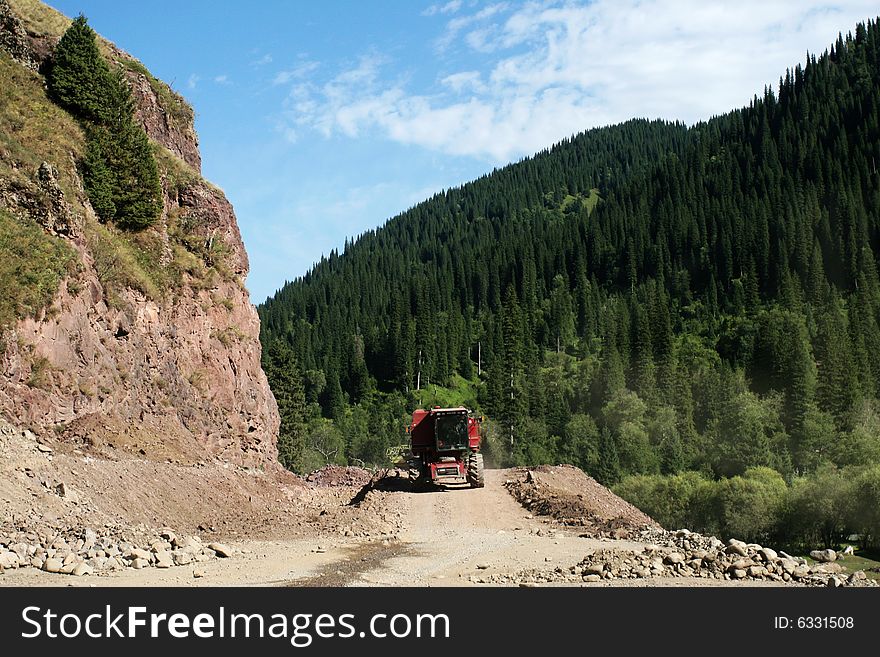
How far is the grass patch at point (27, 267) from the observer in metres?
Result: 22.6

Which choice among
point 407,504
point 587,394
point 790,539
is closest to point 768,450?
point 790,539

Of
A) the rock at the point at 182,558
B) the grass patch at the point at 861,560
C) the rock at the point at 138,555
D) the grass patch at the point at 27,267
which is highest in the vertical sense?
the grass patch at the point at 27,267

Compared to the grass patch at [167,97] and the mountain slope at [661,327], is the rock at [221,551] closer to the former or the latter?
the grass patch at [167,97]

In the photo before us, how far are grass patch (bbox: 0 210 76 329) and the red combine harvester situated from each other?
57.4 feet

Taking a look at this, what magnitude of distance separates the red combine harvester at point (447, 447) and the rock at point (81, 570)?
21.2 metres

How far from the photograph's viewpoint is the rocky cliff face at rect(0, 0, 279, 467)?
23.5 m

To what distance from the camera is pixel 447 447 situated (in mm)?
34406

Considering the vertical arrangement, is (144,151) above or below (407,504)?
above

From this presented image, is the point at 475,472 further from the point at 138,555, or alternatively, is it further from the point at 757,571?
the point at 138,555

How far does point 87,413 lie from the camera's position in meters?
24.5

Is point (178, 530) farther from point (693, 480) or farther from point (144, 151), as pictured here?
point (693, 480)

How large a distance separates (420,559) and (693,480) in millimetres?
63461

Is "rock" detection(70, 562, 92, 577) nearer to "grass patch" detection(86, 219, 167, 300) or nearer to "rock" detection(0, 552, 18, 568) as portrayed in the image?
"rock" detection(0, 552, 18, 568)

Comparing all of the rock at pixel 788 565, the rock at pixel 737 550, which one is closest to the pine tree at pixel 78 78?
the rock at pixel 737 550
